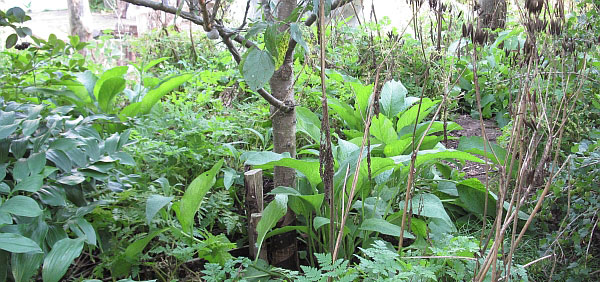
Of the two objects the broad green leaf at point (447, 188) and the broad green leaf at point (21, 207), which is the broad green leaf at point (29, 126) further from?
the broad green leaf at point (447, 188)

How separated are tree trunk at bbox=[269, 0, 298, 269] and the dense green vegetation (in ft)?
0.15

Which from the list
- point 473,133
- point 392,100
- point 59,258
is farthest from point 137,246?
point 473,133

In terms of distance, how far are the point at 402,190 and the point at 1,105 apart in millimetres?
1755

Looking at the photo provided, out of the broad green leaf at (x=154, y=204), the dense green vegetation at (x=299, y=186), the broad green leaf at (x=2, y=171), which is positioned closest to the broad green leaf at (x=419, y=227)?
the dense green vegetation at (x=299, y=186)

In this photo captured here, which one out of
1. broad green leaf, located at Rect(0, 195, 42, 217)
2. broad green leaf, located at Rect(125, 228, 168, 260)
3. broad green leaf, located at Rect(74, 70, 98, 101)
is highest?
broad green leaf, located at Rect(74, 70, 98, 101)

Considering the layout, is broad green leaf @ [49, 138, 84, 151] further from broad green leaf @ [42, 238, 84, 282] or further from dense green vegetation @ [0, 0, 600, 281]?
broad green leaf @ [42, 238, 84, 282]

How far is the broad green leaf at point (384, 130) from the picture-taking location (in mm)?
2502

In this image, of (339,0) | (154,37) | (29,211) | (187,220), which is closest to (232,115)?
(187,220)

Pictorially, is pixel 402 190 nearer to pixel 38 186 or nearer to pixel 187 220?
Answer: pixel 187 220

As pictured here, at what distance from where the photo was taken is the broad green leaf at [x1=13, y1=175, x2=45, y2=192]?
1.42 metres

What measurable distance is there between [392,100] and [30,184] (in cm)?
209

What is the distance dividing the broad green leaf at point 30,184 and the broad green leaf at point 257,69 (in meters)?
0.72

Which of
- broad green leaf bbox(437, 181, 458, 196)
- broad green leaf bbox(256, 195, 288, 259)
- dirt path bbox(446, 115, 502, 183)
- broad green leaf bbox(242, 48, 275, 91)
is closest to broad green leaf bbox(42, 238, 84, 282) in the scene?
broad green leaf bbox(256, 195, 288, 259)

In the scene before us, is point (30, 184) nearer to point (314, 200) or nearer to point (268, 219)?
point (268, 219)
